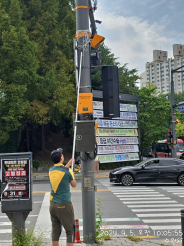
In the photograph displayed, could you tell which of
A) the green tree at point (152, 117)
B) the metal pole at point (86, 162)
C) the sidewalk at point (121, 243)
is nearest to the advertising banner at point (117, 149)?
the green tree at point (152, 117)

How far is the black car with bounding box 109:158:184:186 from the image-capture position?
1686 cm

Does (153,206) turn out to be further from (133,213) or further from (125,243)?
(125,243)

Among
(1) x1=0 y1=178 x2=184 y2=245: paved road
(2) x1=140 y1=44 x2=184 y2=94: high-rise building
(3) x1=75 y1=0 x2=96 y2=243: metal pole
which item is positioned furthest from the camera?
(2) x1=140 y1=44 x2=184 y2=94: high-rise building

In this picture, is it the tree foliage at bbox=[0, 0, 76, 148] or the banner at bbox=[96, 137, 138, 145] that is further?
the banner at bbox=[96, 137, 138, 145]

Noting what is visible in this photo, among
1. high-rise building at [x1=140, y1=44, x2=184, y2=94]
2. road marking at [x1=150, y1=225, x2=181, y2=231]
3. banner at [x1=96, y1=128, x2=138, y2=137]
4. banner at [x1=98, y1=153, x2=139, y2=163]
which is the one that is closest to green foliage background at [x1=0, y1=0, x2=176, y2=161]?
banner at [x1=96, y1=128, x2=138, y2=137]

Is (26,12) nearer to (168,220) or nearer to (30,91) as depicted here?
(30,91)

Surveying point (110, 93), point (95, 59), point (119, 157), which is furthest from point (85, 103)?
point (119, 157)

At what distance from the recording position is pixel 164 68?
166 meters

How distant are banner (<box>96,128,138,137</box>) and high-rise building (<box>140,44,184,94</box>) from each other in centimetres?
13301

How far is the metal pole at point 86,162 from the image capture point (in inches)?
249

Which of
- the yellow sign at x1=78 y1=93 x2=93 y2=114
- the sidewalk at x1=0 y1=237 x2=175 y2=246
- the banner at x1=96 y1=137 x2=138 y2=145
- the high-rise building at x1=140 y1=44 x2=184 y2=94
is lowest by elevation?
the sidewalk at x1=0 y1=237 x2=175 y2=246

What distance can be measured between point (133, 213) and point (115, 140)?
54.8 ft

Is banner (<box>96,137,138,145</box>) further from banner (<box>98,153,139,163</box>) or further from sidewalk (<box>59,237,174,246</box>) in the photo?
sidewalk (<box>59,237,174,246</box>)

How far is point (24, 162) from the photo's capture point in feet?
19.6
